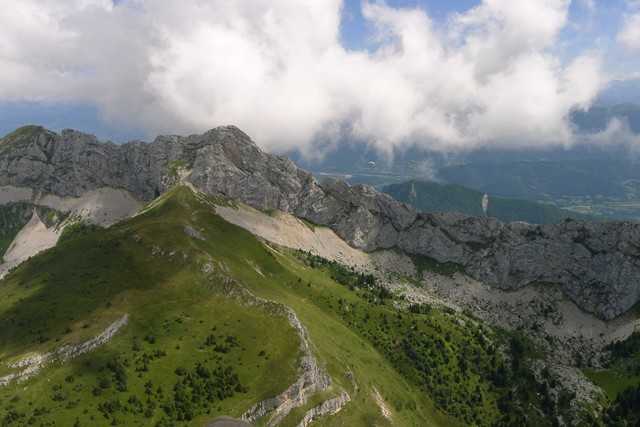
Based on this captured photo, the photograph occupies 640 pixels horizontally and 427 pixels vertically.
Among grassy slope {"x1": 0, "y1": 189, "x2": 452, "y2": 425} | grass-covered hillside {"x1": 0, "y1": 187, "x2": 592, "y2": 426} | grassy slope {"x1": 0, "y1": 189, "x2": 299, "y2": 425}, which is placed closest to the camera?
grassy slope {"x1": 0, "y1": 189, "x2": 299, "y2": 425}

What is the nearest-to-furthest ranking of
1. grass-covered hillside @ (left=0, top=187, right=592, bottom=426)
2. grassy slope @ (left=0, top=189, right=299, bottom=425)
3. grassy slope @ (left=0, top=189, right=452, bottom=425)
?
grassy slope @ (left=0, top=189, right=299, bottom=425), grassy slope @ (left=0, top=189, right=452, bottom=425), grass-covered hillside @ (left=0, top=187, right=592, bottom=426)

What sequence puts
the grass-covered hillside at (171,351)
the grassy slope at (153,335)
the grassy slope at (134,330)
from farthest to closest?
the grass-covered hillside at (171,351) < the grassy slope at (153,335) < the grassy slope at (134,330)

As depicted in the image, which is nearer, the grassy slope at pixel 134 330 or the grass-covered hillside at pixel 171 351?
the grassy slope at pixel 134 330

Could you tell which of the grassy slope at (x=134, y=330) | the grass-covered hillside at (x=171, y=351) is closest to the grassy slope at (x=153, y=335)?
the grassy slope at (x=134, y=330)

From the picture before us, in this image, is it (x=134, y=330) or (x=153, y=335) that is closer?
(x=153, y=335)

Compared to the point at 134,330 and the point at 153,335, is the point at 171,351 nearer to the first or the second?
the point at 153,335

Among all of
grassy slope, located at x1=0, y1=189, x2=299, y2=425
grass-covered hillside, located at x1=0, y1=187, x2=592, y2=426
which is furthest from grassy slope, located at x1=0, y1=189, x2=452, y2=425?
→ grass-covered hillside, located at x1=0, y1=187, x2=592, y2=426

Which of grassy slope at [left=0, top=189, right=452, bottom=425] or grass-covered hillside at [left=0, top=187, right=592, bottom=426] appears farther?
grass-covered hillside at [left=0, top=187, right=592, bottom=426]

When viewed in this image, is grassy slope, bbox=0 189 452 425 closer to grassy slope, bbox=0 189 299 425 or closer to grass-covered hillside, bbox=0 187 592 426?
grassy slope, bbox=0 189 299 425

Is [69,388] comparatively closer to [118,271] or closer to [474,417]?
[118,271]

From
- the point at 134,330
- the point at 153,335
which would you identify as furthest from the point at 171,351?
the point at 134,330

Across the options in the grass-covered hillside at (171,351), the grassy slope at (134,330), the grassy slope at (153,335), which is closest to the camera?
the grassy slope at (134,330)

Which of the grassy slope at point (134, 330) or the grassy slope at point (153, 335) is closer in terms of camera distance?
the grassy slope at point (134, 330)

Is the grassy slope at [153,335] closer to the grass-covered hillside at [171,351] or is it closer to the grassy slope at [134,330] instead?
the grassy slope at [134,330]
